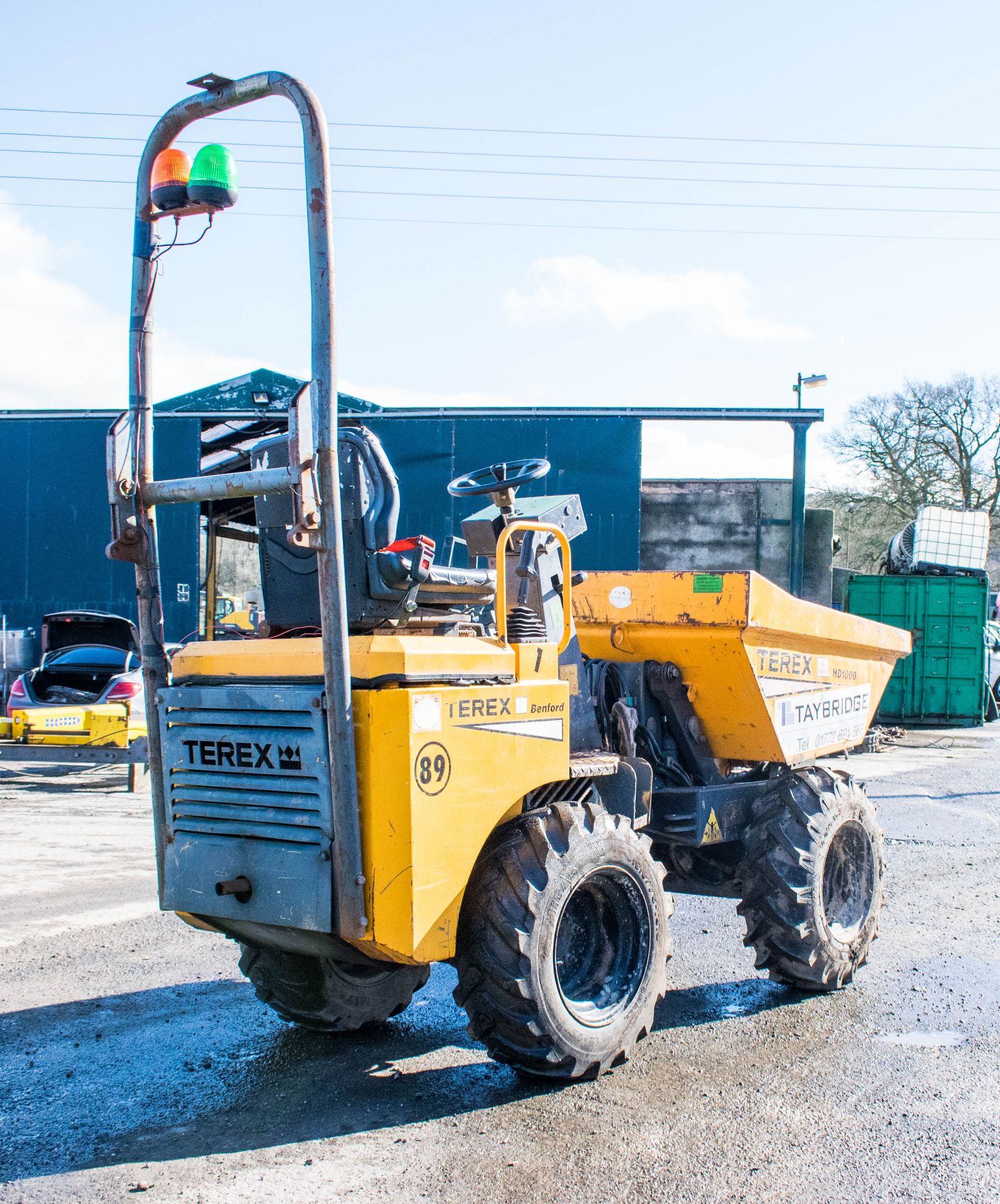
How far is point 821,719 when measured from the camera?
5.71m

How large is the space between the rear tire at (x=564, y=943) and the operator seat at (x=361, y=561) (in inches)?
35.8

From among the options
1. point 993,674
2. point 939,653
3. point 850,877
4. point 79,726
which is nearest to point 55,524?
point 79,726

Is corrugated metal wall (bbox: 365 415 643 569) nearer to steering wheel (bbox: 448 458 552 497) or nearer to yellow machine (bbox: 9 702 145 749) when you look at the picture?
yellow machine (bbox: 9 702 145 749)

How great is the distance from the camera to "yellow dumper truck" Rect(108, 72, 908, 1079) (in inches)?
137

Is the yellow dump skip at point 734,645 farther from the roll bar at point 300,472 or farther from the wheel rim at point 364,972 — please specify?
the roll bar at point 300,472

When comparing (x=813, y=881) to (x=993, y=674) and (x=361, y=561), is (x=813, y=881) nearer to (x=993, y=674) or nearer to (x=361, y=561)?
(x=361, y=561)

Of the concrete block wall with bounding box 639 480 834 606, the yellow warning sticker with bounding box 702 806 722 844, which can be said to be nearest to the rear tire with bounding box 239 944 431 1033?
the yellow warning sticker with bounding box 702 806 722 844

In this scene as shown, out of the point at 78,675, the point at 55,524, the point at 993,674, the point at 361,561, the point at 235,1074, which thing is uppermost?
the point at 361,561

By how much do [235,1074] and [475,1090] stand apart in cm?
95

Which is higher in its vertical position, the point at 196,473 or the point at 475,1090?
the point at 196,473

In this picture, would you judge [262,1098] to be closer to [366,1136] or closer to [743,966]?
[366,1136]

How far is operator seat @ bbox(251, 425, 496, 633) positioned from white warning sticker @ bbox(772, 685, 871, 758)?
72.6 inches

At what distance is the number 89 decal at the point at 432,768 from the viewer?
11.5ft

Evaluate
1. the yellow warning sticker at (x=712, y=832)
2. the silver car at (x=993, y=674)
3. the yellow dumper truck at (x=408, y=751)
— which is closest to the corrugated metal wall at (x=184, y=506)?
the silver car at (x=993, y=674)
